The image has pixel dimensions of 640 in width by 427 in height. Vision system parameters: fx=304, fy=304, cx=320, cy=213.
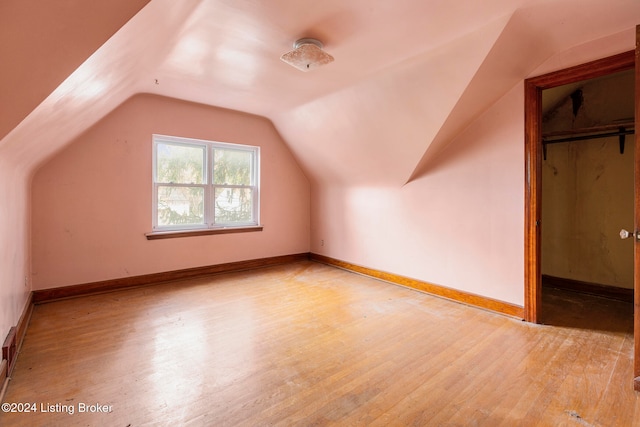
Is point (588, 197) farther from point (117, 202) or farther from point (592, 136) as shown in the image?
point (117, 202)

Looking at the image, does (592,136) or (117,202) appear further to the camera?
(117,202)

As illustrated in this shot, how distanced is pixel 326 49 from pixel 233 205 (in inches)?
112

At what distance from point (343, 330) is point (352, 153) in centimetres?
235

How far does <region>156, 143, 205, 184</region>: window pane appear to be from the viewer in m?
4.00

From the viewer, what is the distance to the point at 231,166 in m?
4.61

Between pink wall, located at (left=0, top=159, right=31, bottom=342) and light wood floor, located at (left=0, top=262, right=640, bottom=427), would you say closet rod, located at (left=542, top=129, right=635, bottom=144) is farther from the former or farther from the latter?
pink wall, located at (left=0, top=159, right=31, bottom=342)

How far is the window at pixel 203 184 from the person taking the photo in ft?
13.2

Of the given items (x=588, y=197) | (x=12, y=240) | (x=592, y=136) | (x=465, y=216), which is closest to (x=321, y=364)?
(x=465, y=216)

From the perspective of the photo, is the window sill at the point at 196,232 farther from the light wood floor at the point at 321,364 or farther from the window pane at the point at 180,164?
the light wood floor at the point at 321,364

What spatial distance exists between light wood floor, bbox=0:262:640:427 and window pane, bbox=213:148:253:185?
6.23ft

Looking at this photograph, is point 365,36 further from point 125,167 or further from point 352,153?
point 125,167

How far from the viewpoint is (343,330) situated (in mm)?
2586

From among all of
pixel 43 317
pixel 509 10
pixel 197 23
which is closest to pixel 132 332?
pixel 43 317

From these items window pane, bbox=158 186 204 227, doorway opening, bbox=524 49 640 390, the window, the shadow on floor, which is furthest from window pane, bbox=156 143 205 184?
the shadow on floor
